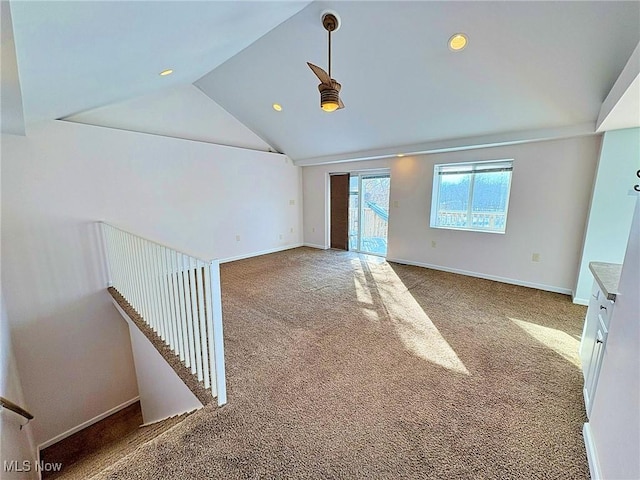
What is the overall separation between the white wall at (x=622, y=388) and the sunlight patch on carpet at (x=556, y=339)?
1.04 meters

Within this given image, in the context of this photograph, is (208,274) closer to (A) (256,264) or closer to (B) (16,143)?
(B) (16,143)

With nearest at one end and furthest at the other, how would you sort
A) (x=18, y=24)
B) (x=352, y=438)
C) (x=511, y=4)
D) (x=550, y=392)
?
(x=18, y=24)
(x=352, y=438)
(x=550, y=392)
(x=511, y=4)

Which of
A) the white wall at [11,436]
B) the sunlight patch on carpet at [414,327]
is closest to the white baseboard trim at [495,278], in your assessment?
the sunlight patch on carpet at [414,327]

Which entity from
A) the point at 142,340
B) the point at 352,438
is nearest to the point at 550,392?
the point at 352,438

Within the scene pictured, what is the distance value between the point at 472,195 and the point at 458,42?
2.58m

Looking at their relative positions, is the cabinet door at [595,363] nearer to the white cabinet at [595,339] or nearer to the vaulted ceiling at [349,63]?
the white cabinet at [595,339]

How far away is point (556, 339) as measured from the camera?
8.52ft

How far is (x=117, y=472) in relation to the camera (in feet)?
4.42

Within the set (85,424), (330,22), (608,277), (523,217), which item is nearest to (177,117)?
(330,22)

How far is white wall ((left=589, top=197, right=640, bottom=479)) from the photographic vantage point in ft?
3.37

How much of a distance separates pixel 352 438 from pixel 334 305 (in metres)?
1.88

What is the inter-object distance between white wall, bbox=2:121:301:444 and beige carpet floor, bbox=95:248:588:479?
2062 mm

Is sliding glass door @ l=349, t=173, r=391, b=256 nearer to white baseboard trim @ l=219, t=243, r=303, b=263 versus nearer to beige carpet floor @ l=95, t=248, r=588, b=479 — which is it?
white baseboard trim @ l=219, t=243, r=303, b=263

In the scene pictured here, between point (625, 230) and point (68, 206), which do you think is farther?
point (68, 206)
